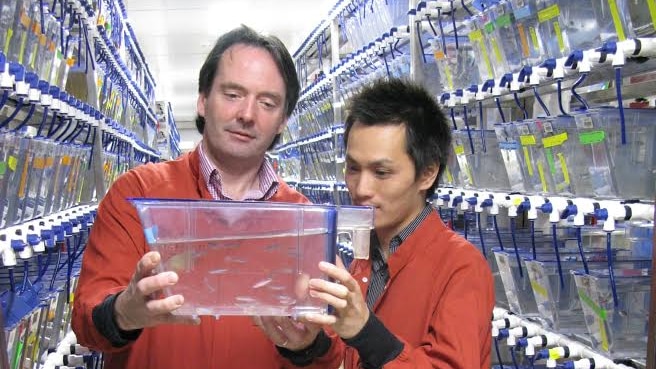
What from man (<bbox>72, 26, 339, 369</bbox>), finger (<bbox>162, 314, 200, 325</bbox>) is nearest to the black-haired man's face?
man (<bbox>72, 26, 339, 369</bbox>)

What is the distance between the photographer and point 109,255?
5.40 ft

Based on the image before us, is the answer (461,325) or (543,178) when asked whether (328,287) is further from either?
(543,178)

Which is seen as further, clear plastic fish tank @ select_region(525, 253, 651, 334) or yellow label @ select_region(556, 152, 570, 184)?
clear plastic fish tank @ select_region(525, 253, 651, 334)

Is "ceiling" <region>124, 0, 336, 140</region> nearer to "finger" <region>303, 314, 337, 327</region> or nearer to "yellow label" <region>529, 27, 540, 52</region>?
"yellow label" <region>529, 27, 540, 52</region>

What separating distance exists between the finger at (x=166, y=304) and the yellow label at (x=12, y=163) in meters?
1.36

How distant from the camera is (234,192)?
6.23 feet

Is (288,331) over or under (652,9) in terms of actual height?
under

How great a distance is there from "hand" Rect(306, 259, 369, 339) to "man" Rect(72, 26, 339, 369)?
11 centimetres

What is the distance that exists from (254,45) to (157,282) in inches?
34.8

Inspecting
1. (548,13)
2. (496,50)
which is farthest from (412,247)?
(496,50)

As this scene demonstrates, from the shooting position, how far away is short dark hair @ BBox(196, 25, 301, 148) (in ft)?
6.16

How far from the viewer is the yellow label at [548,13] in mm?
2756

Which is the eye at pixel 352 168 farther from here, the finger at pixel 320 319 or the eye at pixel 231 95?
the finger at pixel 320 319

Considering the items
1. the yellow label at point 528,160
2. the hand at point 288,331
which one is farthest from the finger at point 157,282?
the yellow label at point 528,160
